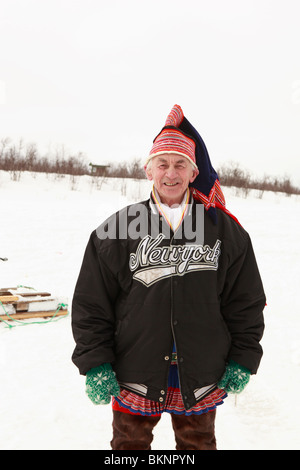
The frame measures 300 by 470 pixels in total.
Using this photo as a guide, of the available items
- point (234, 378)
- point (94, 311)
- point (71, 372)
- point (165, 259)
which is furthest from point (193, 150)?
point (71, 372)

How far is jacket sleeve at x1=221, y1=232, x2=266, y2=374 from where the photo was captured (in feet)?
6.49

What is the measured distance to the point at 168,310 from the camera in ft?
6.21

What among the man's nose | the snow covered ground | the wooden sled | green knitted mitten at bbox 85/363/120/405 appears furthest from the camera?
the wooden sled

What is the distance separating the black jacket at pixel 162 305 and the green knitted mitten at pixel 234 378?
0.11 feet

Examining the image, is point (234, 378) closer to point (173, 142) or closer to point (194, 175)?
point (194, 175)

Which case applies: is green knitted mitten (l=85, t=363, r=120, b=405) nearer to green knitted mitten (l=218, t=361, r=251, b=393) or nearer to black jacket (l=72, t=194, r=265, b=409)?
black jacket (l=72, t=194, r=265, b=409)

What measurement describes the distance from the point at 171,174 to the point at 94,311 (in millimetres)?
817

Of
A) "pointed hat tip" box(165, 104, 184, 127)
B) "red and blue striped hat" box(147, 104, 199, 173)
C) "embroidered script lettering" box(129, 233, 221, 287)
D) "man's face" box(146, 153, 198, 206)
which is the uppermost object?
"pointed hat tip" box(165, 104, 184, 127)

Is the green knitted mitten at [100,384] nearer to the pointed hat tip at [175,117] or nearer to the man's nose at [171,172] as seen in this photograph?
the man's nose at [171,172]

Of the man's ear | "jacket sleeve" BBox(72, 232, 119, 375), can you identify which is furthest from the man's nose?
"jacket sleeve" BBox(72, 232, 119, 375)

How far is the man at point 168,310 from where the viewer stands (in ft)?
6.18

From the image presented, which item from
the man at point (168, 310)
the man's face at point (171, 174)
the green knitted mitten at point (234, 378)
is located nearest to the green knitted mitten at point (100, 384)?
the man at point (168, 310)
